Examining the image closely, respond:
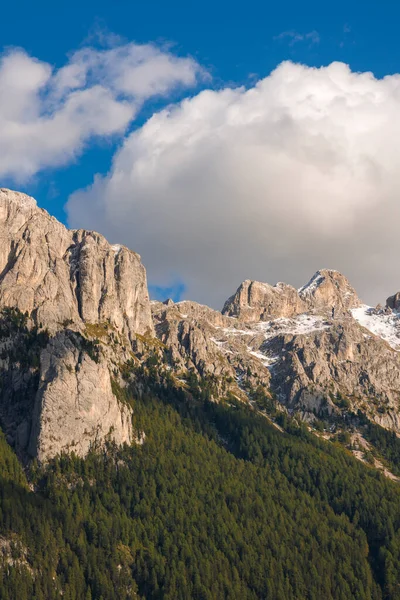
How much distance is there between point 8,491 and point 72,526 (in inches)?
731

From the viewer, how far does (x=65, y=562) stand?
17388 cm

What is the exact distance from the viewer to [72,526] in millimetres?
185875

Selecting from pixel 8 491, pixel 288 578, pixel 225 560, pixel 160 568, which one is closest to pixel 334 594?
pixel 288 578

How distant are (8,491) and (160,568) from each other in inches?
1697

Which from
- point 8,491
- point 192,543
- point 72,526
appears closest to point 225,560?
point 192,543

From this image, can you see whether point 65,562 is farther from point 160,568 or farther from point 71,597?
point 160,568

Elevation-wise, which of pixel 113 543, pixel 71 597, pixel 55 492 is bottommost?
pixel 71 597

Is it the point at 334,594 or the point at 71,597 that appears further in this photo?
the point at 334,594

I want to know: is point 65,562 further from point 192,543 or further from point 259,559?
point 259,559

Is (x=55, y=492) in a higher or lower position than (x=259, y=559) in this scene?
higher

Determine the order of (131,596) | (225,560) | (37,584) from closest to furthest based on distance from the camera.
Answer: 1. (37,584)
2. (131,596)
3. (225,560)

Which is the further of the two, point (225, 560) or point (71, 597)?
point (225, 560)

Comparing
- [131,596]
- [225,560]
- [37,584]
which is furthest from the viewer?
[225,560]

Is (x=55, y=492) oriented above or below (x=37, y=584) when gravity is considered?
above
